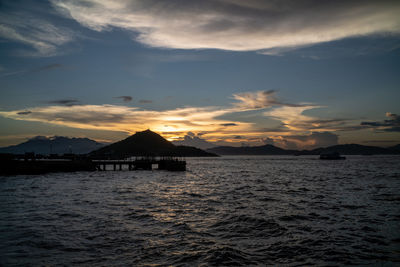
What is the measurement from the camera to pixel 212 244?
1551 cm

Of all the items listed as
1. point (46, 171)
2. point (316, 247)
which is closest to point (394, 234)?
point (316, 247)

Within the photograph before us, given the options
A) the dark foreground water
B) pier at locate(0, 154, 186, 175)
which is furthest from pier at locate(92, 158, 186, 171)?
the dark foreground water

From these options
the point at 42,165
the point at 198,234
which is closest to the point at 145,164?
the point at 42,165

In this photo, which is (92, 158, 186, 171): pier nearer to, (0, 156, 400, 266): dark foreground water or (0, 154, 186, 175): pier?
(0, 154, 186, 175): pier

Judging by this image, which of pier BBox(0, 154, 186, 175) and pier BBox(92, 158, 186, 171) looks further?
pier BBox(92, 158, 186, 171)

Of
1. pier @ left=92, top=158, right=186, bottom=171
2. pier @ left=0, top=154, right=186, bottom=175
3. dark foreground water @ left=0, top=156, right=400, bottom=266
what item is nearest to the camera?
dark foreground water @ left=0, top=156, right=400, bottom=266

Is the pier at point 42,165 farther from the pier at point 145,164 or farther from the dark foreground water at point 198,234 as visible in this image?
the dark foreground water at point 198,234

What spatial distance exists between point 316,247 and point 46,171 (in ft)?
247

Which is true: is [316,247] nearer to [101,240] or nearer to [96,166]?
[101,240]

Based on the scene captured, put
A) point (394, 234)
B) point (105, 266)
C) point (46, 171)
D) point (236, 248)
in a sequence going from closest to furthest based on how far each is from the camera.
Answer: point (105, 266) < point (236, 248) < point (394, 234) < point (46, 171)

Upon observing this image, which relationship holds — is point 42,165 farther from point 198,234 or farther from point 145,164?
point 198,234

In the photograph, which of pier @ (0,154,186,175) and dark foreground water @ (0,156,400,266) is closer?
dark foreground water @ (0,156,400,266)

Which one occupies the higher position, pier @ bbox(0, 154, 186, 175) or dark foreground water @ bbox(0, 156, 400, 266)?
pier @ bbox(0, 154, 186, 175)

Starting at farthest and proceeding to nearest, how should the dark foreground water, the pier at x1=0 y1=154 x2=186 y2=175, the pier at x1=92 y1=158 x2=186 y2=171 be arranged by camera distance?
1. the pier at x1=92 y1=158 x2=186 y2=171
2. the pier at x1=0 y1=154 x2=186 y2=175
3. the dark foreground water
